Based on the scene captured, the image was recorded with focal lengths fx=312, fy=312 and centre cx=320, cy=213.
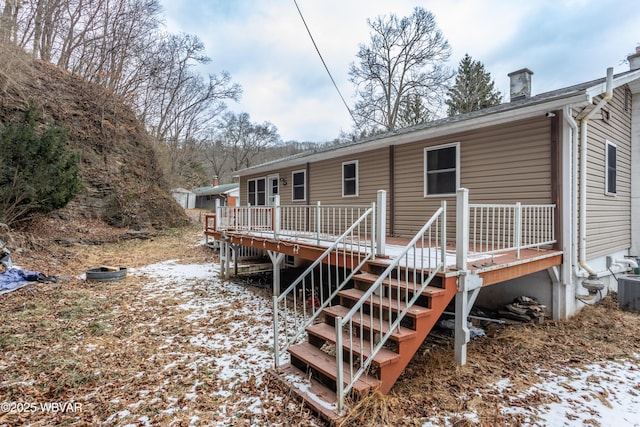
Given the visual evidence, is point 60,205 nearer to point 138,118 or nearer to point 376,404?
point 138,118

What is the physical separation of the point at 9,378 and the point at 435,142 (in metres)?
7.50

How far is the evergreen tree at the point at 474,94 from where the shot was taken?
20.5 meters

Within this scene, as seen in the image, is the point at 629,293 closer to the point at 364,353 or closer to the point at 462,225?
the point at 462,225

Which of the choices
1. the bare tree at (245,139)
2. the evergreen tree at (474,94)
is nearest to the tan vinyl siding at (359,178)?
the evergreen tree at (474,94)

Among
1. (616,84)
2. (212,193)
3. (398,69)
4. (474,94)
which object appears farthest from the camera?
(212,193)

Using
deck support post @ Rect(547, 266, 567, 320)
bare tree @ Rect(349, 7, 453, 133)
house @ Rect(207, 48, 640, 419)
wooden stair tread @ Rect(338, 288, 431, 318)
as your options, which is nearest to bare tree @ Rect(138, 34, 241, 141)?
bare tree @ Rect(349, 7, 453, 133)

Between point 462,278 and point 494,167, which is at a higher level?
point 494,167

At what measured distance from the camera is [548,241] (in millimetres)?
5164

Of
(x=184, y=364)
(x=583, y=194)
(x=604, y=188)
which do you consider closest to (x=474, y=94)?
(x=604, y=188)

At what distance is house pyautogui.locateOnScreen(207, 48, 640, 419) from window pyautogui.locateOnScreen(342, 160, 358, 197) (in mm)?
40

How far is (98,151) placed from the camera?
1508 cm

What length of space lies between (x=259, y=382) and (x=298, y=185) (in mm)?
7813

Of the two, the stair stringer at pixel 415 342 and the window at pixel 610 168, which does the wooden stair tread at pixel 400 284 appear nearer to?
the stair stringer at pixel 415 342

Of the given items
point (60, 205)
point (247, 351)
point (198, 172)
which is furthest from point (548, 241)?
point (198, 172)
